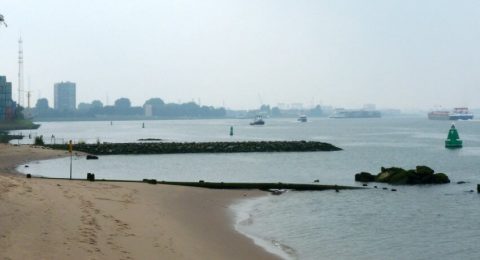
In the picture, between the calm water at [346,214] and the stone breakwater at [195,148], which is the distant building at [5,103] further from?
the calm water at [346,214]

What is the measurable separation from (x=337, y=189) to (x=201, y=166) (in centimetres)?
2091

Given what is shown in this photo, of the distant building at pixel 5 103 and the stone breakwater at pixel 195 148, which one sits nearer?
the stone breakwater at pixel 195 148

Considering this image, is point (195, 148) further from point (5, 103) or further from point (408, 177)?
point (5, 103)

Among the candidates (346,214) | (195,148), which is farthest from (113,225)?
(195,148)

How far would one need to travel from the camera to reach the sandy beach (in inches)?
483

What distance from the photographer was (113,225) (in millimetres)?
15680

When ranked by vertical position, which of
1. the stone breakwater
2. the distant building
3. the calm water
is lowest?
the calm water

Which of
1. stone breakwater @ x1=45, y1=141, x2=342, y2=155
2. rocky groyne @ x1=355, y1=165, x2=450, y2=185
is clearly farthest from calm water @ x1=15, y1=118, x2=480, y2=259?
stone breakwater @ x1=45, y1=141, x2=342, y2=155

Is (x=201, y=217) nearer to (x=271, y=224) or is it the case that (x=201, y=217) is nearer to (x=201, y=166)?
(x=271, y=224)

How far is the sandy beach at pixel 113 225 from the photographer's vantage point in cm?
1227

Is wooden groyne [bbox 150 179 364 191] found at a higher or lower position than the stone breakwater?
lower

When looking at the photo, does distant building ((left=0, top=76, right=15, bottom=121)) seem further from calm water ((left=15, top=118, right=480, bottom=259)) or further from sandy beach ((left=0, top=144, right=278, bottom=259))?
sandy beach ((left=0, top=144, right=278, bottom=259))

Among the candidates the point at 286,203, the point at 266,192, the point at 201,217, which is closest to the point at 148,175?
the point at 266,192

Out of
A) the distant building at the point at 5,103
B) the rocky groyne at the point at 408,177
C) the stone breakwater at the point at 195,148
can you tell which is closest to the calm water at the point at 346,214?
the rocky groyne at the point at 408,177
